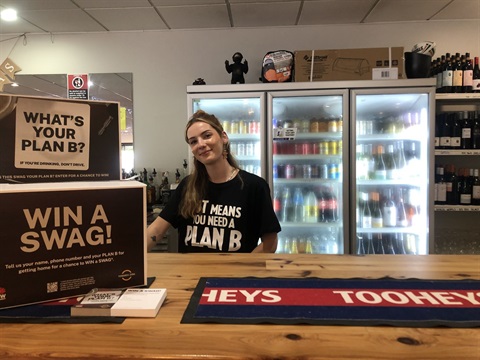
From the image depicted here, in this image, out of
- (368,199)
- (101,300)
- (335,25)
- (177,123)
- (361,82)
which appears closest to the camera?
(101,300)

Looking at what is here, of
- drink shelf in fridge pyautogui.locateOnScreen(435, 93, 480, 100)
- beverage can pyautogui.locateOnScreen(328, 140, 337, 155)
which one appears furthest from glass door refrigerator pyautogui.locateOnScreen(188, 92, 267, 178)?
drink shelf in fridge pyautogui.locateOnScreen(435, 93, 480, 100)

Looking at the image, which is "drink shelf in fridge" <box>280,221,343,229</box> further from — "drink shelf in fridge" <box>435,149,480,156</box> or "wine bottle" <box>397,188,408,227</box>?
"drink shelf in fridge" <box>435,149,480,156</box>

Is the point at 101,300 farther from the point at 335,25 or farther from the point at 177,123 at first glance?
the point at 335,25

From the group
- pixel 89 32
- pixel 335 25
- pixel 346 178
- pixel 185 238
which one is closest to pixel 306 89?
pixel 346 178

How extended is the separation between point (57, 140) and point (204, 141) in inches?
33.4

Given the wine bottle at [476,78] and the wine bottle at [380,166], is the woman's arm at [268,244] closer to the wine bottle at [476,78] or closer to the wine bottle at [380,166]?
the wine bottle at [380,166]

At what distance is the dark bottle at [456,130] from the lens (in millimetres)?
3125

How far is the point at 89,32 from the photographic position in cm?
384

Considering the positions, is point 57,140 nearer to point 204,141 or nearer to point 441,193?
point 204,141

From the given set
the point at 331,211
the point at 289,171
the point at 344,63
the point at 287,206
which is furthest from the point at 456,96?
the point at 287,206

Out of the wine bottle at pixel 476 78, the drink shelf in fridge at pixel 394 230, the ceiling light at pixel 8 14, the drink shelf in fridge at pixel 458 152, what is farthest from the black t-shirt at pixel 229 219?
the ceiling light at pixel 8 14

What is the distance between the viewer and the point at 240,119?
357cm

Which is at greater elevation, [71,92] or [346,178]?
[71,92]

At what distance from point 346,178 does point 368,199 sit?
0.49 metres
